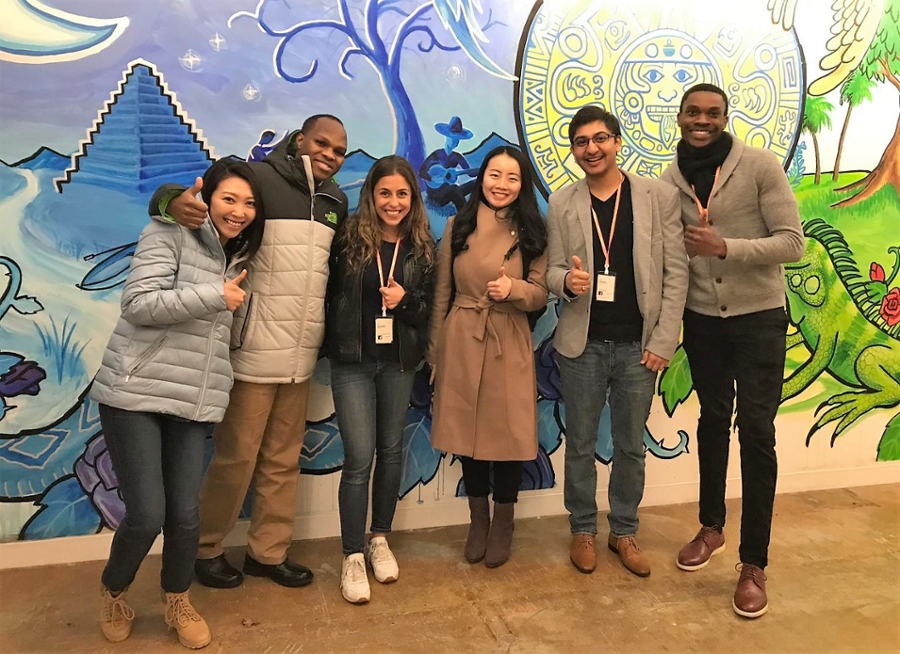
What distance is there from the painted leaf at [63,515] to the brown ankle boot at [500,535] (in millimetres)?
1533

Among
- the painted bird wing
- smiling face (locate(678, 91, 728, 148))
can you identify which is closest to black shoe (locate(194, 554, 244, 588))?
smiling face (locate(678, 91, 728, 148))

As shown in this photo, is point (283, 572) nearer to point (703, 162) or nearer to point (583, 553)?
point (583, 553)

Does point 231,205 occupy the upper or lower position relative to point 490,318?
upper

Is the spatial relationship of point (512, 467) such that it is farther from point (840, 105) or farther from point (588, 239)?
point (840, 105)

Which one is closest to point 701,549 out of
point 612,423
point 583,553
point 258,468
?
point 583,553

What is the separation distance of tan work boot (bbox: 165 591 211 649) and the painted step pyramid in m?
1.44

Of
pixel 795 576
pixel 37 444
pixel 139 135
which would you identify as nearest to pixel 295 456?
pixel 37 444

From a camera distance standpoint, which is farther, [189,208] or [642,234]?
[642,234]

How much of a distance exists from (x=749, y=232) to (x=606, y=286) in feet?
1.73

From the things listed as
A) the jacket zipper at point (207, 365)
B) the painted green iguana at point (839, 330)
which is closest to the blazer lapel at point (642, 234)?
the painted green iguana at point (839, 330)

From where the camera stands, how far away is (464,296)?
7.88 ft

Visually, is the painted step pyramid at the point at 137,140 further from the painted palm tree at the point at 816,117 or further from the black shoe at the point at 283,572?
the painted palm tree at the point at 816,117

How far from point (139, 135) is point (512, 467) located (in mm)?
1871

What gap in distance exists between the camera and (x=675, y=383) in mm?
3057
